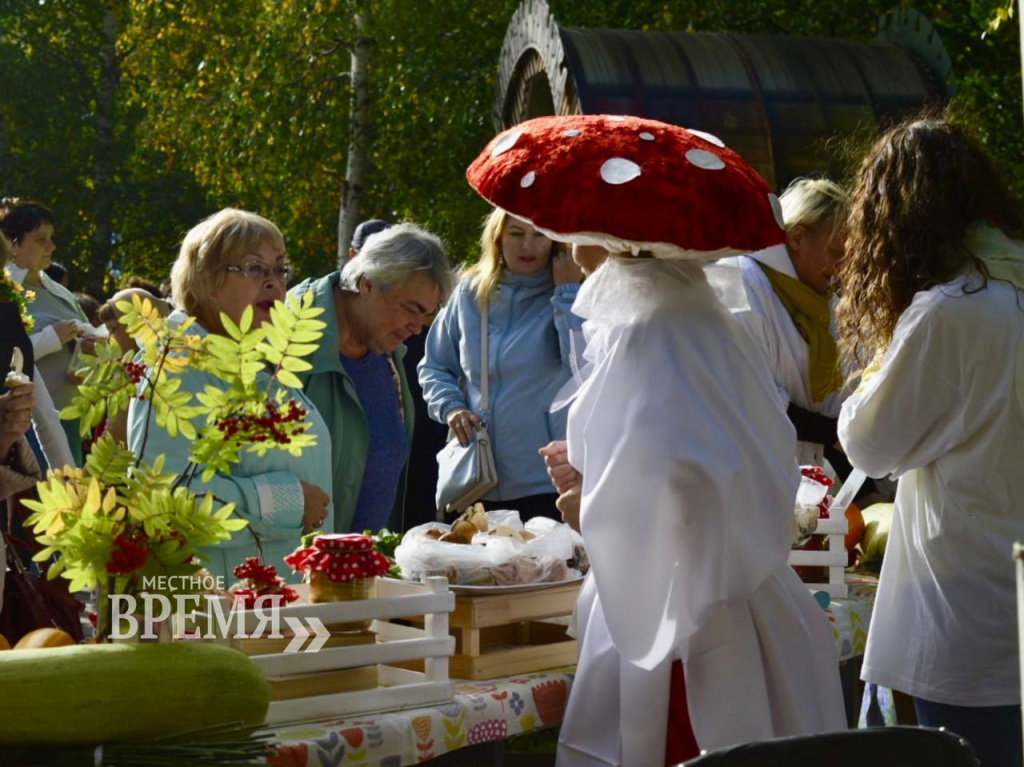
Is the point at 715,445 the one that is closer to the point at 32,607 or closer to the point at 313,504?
the point at 313,504

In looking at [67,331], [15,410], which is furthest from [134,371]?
[67,331]

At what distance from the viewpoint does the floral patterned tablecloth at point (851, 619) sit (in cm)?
329

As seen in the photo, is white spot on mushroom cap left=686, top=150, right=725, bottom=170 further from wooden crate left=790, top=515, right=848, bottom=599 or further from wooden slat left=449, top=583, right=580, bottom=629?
wooden crate left=790, top=515, right=848, bottom=599

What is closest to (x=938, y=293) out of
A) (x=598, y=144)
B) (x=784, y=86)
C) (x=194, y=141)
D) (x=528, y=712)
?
(x=598, y=144)

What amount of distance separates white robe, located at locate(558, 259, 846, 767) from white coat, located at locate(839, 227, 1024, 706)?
0.49 m

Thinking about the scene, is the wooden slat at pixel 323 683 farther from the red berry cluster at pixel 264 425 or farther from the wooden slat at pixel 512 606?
the red berry cluster at pixel 264 425

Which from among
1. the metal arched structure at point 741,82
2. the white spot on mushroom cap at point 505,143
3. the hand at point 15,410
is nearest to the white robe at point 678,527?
the white spot on mushroom cap at point 505,143

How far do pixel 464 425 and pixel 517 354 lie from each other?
11.9 inches

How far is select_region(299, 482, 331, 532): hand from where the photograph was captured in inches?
121

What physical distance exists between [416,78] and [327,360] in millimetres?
10458

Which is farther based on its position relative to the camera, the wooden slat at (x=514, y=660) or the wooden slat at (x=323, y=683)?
the wooden slat at (x=514, y=660)

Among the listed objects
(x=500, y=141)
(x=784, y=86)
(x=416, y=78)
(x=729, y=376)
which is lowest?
(x=729, y=376)

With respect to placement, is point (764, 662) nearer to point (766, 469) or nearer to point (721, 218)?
point (766, 469)

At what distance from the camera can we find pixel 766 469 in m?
2.55
